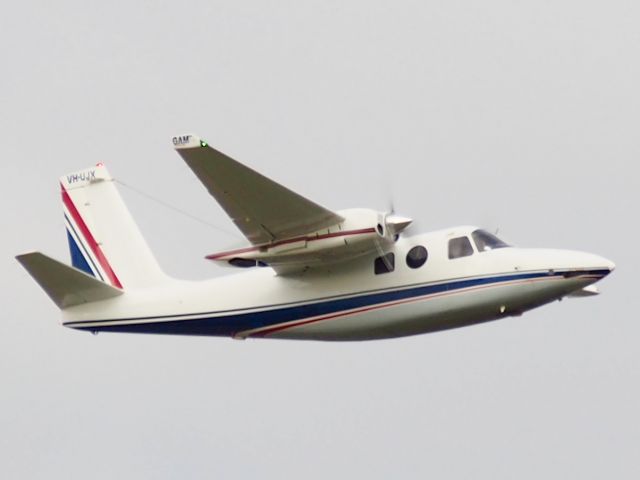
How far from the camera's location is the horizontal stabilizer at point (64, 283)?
36000mm

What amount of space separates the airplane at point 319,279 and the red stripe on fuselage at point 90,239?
185 centimetres

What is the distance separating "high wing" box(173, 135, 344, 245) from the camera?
31.7 metres

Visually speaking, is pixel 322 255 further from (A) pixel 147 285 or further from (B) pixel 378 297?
(A) pixel 147 285

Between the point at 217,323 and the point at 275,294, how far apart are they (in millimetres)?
1708

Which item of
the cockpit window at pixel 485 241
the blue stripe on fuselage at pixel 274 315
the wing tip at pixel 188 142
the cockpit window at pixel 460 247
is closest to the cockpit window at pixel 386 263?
the blue stripe on fuselage at pixel 274 315

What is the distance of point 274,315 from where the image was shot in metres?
36.0

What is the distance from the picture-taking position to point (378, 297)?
34.9 meters

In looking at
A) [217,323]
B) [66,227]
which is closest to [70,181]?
[66,227]

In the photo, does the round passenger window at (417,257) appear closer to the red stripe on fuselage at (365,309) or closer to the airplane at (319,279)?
the airplane at (319,279)

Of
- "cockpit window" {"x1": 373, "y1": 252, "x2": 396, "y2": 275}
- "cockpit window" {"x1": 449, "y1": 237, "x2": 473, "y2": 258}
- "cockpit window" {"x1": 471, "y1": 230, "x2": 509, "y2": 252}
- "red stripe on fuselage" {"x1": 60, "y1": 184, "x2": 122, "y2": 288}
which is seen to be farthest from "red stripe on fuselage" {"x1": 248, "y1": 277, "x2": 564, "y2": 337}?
"red stripe on fuselage" {"x1": 60, "y1": 184, "x2": 122, "y2": 288}

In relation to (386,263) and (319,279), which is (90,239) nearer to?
(319,279)

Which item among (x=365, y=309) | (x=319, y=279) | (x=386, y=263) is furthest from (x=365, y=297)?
(x=319, y=279)

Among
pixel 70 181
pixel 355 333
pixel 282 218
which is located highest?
pixel 70 181

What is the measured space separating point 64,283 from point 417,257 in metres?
8.71
